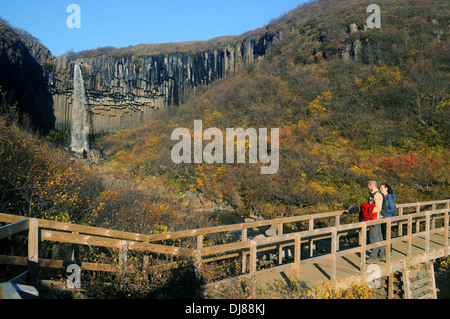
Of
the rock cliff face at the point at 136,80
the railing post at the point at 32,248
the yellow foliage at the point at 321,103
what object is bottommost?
the railing post at the point at 32,248

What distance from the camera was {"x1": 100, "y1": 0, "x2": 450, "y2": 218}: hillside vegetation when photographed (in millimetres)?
19328

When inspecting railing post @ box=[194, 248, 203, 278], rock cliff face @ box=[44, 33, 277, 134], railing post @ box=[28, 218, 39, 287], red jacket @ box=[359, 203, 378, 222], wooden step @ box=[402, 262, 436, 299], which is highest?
rock cliff face @ box=[44, 33, 277, 134]

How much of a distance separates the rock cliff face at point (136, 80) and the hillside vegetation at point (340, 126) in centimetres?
1726

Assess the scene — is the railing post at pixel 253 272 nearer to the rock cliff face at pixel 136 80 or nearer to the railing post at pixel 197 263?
the railing post at pixel 197 263

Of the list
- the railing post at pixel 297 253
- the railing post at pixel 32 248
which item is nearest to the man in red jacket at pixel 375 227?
the railing post at pixel 297 253

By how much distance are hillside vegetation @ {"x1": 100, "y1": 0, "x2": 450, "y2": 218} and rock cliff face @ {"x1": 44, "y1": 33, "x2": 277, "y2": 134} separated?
679 inches

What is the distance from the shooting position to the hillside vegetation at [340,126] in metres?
19.3

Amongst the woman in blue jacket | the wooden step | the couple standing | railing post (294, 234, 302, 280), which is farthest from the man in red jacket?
railing post (294, 234, 302, 280)

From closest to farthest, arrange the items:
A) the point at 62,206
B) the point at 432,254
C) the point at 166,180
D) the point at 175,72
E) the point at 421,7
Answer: the point at 432,254 < the point at 62,206 < the point at 166,180 < the point at 421,7 < the point at 175,72

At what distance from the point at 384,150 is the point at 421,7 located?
32593mm

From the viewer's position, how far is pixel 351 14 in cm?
5125

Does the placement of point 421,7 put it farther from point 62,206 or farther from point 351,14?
point 62,206

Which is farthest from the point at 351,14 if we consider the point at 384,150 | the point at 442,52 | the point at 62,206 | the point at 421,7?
the point at 62,206

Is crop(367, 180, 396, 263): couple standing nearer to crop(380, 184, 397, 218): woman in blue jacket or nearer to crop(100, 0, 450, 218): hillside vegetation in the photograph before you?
crop(380, 184, 397, 218): woman in blue jacket
